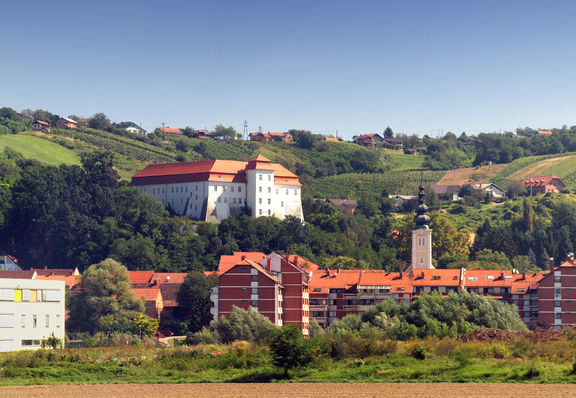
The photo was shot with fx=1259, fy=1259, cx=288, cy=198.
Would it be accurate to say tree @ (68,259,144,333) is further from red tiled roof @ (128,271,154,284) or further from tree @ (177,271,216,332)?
red tiled roof @ (128,271,154,284)

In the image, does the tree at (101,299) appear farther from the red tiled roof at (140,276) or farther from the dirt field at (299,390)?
the dirt field at (299,390)

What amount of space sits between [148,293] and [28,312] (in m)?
56.2

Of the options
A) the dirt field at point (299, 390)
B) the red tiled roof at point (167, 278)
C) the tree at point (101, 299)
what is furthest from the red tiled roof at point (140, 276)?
the dirt field at point (299, 390)

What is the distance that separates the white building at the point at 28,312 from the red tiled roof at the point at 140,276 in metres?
63.6

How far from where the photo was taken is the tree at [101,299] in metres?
129

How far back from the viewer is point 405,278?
13350 centimetres

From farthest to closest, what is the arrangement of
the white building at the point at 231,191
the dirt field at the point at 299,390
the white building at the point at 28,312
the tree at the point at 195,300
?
the white building at the point at 231,191 < the tree at the point at 195,300 < the white building at the point at 28,312 < the dirt field at the point at 299,390

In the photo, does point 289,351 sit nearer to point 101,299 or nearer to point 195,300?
point 195,300

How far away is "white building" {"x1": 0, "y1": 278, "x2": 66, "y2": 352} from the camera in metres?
81.6

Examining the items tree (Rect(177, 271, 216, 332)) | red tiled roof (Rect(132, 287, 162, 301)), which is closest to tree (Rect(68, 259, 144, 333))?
red tiled roof (Rect(132, 287, 162, 301))

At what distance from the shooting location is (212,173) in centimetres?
17962

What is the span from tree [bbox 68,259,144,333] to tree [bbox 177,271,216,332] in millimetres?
5173

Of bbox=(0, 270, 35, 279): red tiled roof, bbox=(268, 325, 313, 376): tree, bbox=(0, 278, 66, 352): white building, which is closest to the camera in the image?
bbox=(268, 325, 313, 376): tree

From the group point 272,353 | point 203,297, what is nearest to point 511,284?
point 203,297
